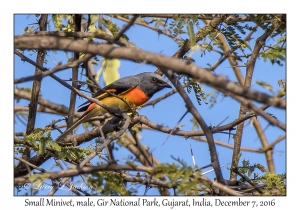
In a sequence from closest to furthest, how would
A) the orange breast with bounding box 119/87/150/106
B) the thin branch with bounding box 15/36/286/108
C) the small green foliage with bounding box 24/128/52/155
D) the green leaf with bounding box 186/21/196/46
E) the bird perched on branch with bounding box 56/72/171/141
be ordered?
the thin branch with bounding box 15/36/286/108 → the green leaf with bounding box 186/21/196/46 → the small green foliage with bounding box 24/128/52/155 → the bird perched on branch with bounding box 56/72/171/141 → the orange breast with bounding box 119/87/150/106

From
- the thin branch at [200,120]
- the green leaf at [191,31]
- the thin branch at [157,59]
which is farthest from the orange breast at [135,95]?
the thin branch at [157,59]

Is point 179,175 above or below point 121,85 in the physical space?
below

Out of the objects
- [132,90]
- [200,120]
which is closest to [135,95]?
[132,90]

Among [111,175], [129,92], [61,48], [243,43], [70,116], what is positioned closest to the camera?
[61,48]

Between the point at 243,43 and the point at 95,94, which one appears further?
the point at 95,94

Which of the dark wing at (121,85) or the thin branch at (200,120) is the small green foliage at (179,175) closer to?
the thin branch at (200,120)

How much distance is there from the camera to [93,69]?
28.0 feet

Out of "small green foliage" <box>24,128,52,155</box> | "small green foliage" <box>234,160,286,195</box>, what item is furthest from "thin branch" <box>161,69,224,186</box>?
"small green foliage" <box>24,128,52,155</box>

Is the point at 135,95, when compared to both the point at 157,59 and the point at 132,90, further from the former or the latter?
the point at 157,59

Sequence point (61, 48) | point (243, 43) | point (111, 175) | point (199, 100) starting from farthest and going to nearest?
point (199, 100)
point (243, 43)
point (111, 175)
point (61, 48)

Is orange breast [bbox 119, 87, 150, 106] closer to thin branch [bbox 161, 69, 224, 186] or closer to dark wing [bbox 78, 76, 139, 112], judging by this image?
dark wing [bbox 78, 76, 139, 112]
